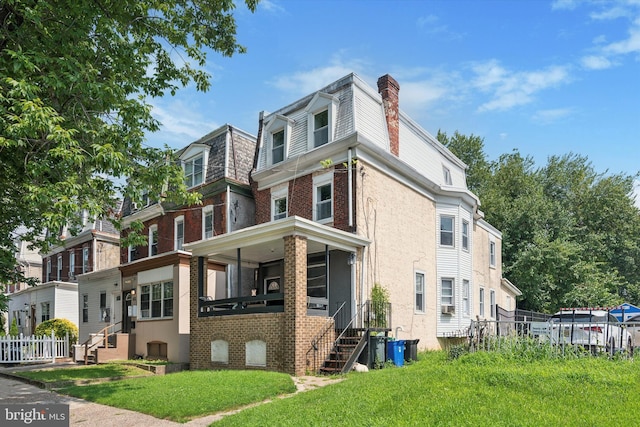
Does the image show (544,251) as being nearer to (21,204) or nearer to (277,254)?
(277,254)

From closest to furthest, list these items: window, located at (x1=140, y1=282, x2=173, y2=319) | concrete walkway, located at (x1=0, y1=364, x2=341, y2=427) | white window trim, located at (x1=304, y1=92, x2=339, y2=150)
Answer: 1. concrete walkway, located at (x1=0, y1=364, x2=341, y2=427)
2. white window trim, located at (x1=304, y1=92, x2=339, y2=150)
3. window, located at (x1=140, y1=282, x2=173, y2=319)

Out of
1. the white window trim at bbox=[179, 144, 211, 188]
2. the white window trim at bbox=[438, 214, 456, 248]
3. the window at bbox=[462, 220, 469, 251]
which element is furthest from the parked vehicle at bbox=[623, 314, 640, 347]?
the white window trim at bbox=[179, 144, 211, 188]

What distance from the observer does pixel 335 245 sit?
1695cm

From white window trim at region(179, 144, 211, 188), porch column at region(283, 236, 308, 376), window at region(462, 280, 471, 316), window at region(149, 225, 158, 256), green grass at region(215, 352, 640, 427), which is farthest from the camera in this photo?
window at region(149, 225, 158, 256)

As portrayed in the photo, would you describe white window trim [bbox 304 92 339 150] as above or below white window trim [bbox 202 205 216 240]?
above

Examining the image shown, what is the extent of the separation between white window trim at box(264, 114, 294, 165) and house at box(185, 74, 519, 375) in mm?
56

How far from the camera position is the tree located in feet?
30.8

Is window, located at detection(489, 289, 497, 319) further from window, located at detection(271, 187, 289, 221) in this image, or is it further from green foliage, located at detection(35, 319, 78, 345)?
green foliage, located at detection(35, 319, 78, 345)

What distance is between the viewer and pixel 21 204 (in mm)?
12219

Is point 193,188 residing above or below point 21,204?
above

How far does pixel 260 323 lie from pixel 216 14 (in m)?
8.64

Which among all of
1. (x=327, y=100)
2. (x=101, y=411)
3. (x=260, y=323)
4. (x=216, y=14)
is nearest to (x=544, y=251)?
(x=327, y=100)
